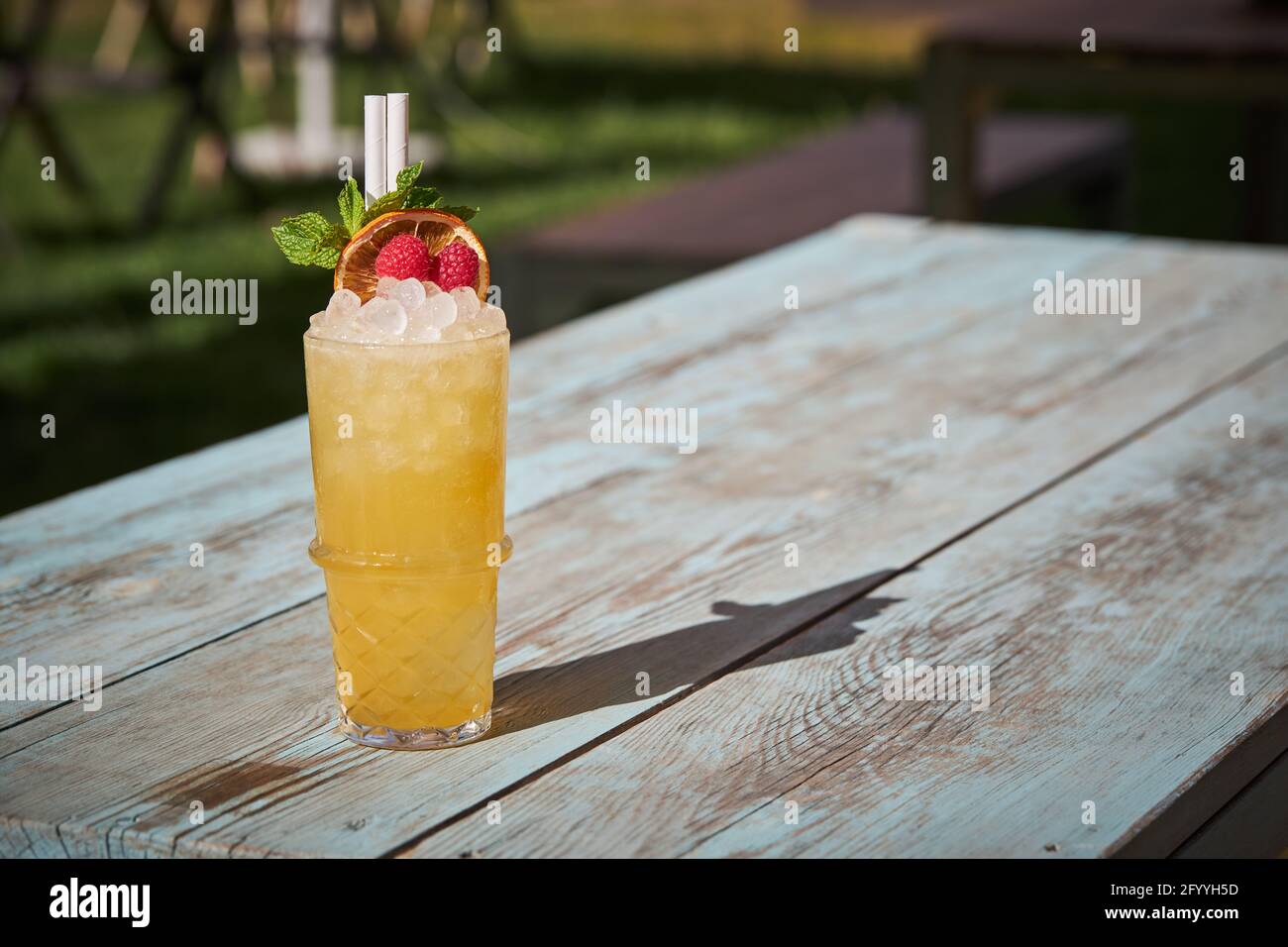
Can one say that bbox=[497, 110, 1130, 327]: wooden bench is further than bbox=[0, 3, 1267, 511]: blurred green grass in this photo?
No

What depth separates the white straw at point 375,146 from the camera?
1012 mm

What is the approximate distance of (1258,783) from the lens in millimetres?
1130

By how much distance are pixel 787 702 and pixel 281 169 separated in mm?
4681

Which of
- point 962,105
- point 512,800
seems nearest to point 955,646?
point 512,800

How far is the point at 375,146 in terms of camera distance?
1.03m

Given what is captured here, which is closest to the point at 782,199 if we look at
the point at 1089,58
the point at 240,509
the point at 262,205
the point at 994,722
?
the point at 1089,58

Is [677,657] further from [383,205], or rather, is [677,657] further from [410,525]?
[383,205]

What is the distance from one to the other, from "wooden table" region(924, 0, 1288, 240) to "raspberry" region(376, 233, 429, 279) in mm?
2335

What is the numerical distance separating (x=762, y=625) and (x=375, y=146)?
1.40 ft

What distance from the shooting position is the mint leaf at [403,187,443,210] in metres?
1.02

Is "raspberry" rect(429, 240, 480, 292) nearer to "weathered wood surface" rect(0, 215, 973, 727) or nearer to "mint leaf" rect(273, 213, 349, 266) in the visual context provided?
"mint leaf" rect(273, 213, 349, 266)

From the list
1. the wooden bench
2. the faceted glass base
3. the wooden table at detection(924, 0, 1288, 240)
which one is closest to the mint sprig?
the faceted glass base

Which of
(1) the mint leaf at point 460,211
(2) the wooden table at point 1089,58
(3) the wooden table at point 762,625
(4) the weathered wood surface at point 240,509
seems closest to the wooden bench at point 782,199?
(2) the wooden table at point 1089,58

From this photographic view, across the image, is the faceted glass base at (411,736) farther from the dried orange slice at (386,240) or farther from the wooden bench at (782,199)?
the wooden bench at (782,199)
